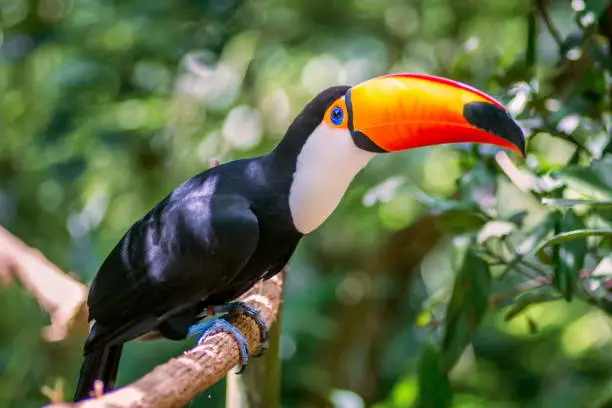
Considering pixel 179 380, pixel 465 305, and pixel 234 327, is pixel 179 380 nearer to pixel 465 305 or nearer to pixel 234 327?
pixel 234 327

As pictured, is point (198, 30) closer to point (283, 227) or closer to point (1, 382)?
point (283, 227)

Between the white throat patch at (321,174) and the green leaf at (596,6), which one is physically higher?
the green leaf at (596,6)

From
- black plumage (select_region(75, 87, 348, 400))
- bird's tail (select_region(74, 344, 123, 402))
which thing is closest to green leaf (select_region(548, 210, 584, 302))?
black plumage (select_region(75, 87, 348, 400))

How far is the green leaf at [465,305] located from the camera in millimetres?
1947

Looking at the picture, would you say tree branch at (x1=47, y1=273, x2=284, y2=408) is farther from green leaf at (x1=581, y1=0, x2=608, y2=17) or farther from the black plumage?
green leaf at (x1=581, y1=0, x2=608, y2=17)

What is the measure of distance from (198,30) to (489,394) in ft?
7.27

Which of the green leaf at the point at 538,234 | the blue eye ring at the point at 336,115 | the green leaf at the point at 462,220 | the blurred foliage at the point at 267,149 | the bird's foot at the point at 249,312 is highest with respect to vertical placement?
the blue eye ring at the point at 336,115

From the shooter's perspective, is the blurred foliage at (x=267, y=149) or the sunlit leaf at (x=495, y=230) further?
the blurred foliage at (x=267, y=149)

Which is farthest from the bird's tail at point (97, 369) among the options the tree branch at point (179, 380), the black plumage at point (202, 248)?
the tree branch at point (179, 380)

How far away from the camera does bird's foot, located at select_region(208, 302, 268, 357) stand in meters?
1.90

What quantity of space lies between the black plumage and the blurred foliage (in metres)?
0.90

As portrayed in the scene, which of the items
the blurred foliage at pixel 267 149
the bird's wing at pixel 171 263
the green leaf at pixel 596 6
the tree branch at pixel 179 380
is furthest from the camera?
the blurred foliage at pixel 267 149

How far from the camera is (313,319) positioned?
3.82m

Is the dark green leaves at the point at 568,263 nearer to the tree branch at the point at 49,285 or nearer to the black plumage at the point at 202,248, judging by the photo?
the black plumage at the point at 202,248
